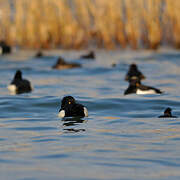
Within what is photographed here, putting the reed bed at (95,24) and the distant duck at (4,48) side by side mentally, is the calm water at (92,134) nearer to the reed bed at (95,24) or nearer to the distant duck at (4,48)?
the reed bed at (95,24)

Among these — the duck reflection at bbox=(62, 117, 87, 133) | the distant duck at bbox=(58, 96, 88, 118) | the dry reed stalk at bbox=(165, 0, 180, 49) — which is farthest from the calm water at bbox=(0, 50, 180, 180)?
the dry reed stalk at bbox=(165, 0, 180, 49)

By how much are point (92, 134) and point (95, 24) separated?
17.8 m

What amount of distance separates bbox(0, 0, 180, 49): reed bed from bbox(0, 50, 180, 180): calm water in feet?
19.1

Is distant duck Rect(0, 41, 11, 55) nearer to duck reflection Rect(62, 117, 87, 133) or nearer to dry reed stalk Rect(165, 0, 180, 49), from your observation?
dry reed stalk Rect(165, 0, 180, 49)

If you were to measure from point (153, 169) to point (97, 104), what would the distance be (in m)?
Answer: 6.81

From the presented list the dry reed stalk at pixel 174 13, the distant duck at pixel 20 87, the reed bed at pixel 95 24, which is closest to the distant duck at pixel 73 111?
the distant duck at pixel 20 87

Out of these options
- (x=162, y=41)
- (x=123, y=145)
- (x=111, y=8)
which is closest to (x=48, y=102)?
(x=123, y=145)

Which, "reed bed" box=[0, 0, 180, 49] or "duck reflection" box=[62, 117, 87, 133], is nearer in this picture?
"duck reflection" box=[62, 117, 87, 133]

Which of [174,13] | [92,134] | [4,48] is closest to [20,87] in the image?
[92,134]

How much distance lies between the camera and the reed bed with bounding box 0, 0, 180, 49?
85.2 ft

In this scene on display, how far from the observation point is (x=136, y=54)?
28000 mm

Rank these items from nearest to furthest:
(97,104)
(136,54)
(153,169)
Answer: (153,169) < (97,104) < (136,54)

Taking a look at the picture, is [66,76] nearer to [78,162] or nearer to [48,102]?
[48,102]

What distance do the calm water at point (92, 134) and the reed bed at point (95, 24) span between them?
19.1 feet
